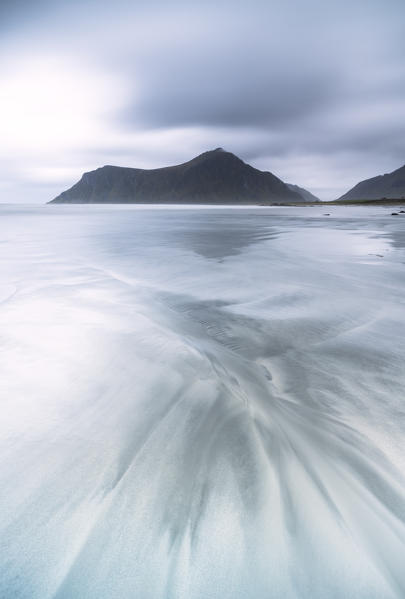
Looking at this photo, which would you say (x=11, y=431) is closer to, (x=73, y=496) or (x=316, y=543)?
(x=73, y=496)

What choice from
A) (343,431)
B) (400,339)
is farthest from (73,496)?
(400,339)

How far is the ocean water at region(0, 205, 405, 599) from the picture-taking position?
1168mm

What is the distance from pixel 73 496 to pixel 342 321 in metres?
3.19

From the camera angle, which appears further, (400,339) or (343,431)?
(400,339)

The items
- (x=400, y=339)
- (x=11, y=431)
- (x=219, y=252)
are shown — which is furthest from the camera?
(x=219, y=252)

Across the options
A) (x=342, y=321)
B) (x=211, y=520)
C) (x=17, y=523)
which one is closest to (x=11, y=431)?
(x=17, y=523)

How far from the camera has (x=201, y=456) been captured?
1654 millimetres

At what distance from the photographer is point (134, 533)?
127 centimetres

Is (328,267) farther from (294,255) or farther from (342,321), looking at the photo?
(342,321)

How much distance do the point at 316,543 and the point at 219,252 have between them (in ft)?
27.5

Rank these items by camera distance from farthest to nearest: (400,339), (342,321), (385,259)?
1. (385,259)
2. (342,321)
3. (400,339)

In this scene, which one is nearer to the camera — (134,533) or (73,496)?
(134,533)

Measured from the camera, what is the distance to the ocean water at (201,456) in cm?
117

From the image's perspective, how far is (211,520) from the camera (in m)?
1.32
